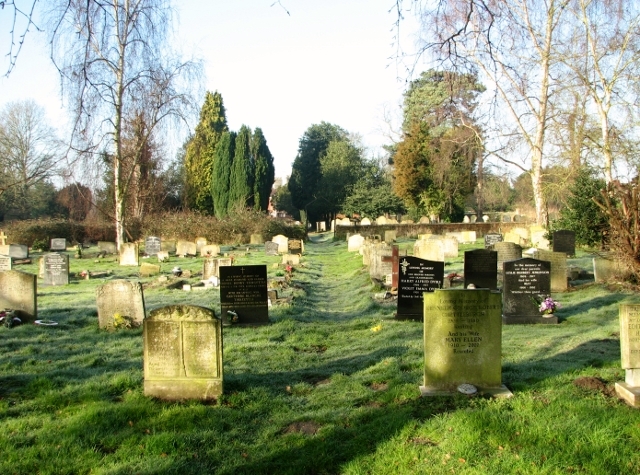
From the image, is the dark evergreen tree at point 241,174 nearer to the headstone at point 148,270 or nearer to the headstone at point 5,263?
the headstone at point 148,270

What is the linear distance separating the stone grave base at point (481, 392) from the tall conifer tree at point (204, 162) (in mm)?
46707

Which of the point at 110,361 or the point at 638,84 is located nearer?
the point at 110,361

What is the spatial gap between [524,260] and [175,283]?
980cm

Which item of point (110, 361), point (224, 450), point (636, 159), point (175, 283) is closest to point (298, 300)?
point (175, 283)

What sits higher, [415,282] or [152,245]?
[152,245]

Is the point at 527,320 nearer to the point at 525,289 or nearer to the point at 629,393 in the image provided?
the point at 525,289

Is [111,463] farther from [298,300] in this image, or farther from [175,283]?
[175,283]

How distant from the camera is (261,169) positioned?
5406 centimetres

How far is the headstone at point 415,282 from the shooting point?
36.7ft

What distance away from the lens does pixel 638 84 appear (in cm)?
2097

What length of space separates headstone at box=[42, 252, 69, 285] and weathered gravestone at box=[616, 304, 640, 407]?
16.6m

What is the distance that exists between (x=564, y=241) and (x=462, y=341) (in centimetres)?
1583

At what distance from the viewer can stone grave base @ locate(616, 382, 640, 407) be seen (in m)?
5.29

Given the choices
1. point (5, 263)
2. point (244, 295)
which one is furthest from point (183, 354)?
point (5, 263)
